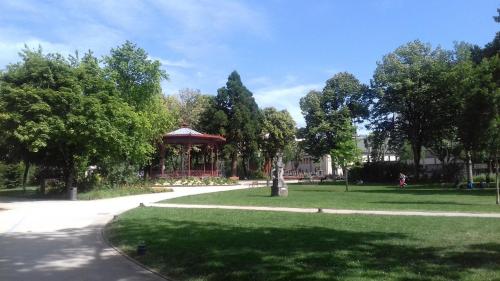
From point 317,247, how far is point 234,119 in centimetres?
5446

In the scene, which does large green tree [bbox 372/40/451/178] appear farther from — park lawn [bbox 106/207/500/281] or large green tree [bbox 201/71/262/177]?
park lawn [bbox 106/207/500/281]

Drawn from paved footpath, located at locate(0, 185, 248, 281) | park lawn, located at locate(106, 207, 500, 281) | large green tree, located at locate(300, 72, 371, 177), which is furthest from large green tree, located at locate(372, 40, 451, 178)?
paved footpath, located at locate(0, 185, 248, 281)

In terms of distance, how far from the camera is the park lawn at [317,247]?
25.5 ft

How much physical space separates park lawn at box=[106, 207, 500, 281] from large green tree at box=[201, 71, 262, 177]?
48423 mm

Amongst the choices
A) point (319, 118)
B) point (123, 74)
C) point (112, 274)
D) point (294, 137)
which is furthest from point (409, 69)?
point (112, 274)

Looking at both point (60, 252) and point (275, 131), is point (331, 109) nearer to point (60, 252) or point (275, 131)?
point (275, 131)

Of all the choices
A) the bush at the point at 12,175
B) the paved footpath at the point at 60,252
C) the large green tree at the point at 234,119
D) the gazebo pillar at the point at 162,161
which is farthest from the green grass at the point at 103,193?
the large green tree at the point at 234,119

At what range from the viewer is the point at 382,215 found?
1623 centimetres

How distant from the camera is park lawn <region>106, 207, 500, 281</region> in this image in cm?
777

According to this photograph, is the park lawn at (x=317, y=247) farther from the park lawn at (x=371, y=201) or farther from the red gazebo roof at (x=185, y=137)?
the red gazebo roof at (x=185, y=137)

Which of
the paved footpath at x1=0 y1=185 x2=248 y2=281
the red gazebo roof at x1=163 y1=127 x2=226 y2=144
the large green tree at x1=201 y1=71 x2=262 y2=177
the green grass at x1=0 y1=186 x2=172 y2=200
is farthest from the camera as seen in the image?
the large green tree at x1=201 y1=71 x2=262 y2=177

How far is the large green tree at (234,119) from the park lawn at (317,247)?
48423 millimetres

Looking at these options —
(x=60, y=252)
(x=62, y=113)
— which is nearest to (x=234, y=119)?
(x=62, y=113)

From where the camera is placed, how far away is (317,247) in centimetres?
985
